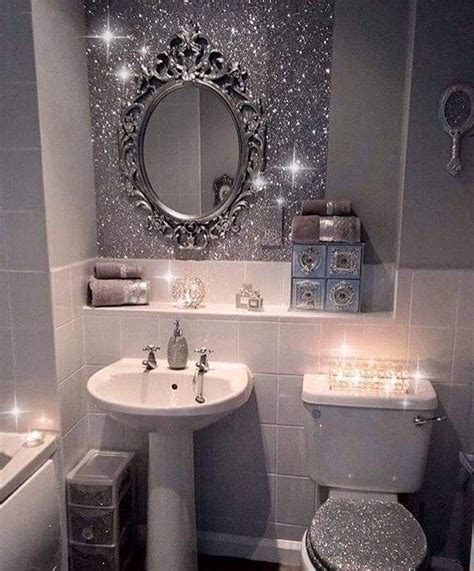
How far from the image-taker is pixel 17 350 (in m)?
1.69

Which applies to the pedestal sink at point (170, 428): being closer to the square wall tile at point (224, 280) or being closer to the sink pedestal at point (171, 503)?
the sink pedestal at point (171, 503)

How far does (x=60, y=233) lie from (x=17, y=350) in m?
0.44

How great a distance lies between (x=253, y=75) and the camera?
1.80 meters

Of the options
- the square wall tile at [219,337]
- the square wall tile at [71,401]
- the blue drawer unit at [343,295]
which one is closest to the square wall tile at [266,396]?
the square wall tile at [219,337]

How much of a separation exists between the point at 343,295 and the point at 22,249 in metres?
1.14

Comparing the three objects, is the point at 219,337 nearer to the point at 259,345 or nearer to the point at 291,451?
the point at 259,345

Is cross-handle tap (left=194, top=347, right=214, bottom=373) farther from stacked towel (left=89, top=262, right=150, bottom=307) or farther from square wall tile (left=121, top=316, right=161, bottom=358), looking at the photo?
stacked towel (left=89, top=262, right=150, bottom=307)

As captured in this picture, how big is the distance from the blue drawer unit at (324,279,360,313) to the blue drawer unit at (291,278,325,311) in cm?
2

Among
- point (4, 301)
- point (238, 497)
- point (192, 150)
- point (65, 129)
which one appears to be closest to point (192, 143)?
point (192, 150)

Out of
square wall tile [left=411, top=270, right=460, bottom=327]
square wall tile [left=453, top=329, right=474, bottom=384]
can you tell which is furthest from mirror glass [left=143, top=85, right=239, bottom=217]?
square wall tile [left=453, top=329, right=474, bottom=384]

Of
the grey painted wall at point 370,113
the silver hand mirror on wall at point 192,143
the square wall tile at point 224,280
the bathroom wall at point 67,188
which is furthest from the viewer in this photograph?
the square wall tile at point 224,280

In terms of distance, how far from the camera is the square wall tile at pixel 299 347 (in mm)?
1750

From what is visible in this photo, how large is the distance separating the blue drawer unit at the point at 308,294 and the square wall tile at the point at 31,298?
34.6 inches

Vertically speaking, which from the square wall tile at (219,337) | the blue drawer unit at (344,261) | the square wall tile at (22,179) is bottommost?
the square wall tile at (219,337)
